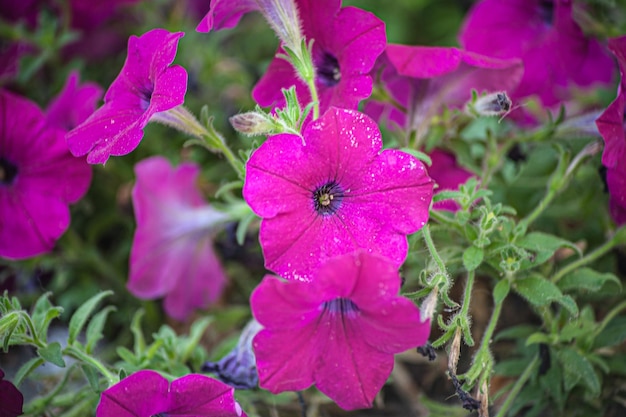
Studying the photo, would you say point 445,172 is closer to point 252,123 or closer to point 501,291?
point 501,291

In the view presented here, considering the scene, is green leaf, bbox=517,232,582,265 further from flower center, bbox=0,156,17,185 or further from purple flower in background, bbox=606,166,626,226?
flower center, bbox=0,156,17,185

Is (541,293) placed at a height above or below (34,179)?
below

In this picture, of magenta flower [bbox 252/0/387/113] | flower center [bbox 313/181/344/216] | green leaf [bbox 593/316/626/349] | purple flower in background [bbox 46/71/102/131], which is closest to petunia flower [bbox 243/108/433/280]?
flower center [bbox 313/181/344/216]

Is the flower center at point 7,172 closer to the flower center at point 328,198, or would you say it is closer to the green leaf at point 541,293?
the flower center at point 328,198

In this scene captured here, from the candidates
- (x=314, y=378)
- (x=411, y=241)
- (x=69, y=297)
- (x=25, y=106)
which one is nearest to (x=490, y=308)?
(x=411, y=241)

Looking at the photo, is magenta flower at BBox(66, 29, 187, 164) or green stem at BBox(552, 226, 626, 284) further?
green stem at BBox(552, 226, 626, 284)

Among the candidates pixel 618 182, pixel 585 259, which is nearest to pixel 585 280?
pixel 585 259
